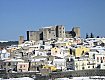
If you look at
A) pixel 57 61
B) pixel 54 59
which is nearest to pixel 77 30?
pixel 54 59

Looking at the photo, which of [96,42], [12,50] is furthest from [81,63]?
[96,42]

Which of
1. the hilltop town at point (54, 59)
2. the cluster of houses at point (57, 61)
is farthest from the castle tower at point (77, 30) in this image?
the cluster of houses at point (57, 61)

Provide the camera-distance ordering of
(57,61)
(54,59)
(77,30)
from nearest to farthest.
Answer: (57,61)
(54,59)
(77,30)

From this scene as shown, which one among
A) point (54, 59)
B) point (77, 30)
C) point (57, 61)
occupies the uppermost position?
point (77, 30)

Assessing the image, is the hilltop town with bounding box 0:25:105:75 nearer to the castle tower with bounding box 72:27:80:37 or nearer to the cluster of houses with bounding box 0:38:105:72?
the cluster of houses with bounding box 0:38:105:72

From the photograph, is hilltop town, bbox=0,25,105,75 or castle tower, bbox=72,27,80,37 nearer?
hilltop town, bbox=0,25,105,75

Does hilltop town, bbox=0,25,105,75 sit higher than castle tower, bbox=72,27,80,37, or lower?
lower

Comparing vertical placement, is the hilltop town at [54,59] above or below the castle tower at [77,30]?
below

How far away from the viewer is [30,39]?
181ft

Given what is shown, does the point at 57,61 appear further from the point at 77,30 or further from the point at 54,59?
the point at 77,30

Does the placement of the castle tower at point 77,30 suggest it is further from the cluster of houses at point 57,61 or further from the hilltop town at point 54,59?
the cluster of houses at point 57,61

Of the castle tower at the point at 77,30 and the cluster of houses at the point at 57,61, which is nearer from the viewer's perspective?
the cluster of houses at the point at 57,61

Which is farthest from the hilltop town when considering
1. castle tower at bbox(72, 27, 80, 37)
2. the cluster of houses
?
castle tower at bbox(72, 27, 80, 37)

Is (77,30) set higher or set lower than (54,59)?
higher
